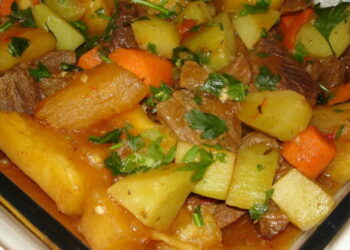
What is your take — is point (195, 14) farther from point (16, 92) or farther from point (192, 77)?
point (16, 92)

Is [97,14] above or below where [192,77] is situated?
above

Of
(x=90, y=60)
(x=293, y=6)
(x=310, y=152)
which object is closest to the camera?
(x=310, y=152)

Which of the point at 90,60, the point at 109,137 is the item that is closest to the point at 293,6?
the point at 90,60

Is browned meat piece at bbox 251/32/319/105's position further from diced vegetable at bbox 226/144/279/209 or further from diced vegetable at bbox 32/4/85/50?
diced vegetable at bbox 32/4/85/50

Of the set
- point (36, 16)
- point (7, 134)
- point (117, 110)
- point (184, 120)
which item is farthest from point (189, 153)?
point (36, 16)

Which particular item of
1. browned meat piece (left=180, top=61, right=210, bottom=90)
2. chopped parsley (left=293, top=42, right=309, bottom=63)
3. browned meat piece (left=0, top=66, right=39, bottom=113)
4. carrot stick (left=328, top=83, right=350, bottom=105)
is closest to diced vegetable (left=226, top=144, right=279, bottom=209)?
A: browned meat piece (left=180, top=61, right=210, bottom=90)

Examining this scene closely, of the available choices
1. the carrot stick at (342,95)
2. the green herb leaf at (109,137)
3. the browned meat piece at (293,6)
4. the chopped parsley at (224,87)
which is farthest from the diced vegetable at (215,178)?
the browned meat piece at (293,6)
